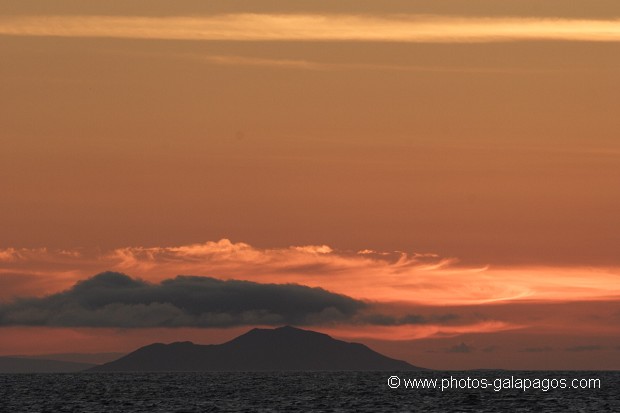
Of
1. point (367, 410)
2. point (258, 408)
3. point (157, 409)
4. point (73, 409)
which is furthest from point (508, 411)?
point (73, 409)

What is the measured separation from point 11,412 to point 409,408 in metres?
61.7

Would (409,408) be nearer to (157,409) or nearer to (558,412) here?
(558,412)

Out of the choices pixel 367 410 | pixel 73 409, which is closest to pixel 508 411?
pixel 367 410

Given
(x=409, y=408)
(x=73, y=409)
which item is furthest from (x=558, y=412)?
(x=73, y=409)

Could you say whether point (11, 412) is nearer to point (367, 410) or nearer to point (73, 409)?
point (73, 409)

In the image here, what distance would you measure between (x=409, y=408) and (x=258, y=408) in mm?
23747

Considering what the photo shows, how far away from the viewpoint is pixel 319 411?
7352 inches

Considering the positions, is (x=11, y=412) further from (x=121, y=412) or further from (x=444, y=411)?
(x=444, y=411)

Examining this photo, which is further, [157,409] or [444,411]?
[157,409]

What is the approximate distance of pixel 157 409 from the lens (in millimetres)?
199250

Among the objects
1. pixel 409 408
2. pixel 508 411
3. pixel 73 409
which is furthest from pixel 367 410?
pixel 73 409

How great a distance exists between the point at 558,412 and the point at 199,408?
56062 mm

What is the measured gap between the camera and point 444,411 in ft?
612

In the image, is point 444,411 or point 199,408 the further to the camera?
point 199,408
